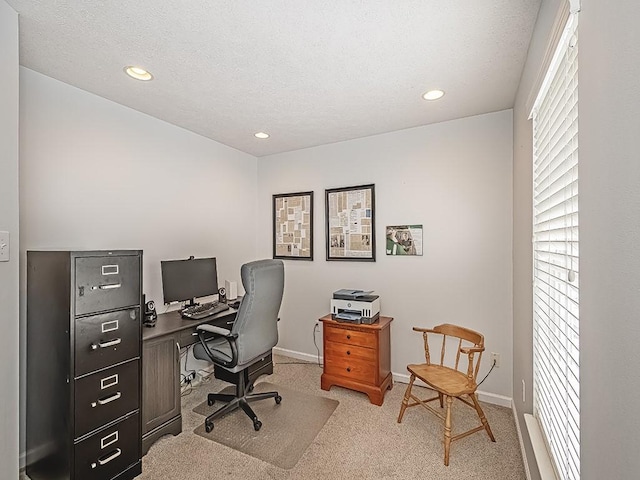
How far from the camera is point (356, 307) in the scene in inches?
116

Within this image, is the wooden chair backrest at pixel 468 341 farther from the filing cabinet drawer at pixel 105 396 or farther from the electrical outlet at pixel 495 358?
the filing cabinet drawer at pixel 105 396

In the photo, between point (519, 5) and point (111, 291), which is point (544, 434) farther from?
point (111, 291)

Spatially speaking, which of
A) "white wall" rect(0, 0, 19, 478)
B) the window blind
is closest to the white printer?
the window blind

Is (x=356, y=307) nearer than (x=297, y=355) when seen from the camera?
Yes

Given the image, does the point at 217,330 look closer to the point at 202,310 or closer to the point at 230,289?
the point at 202,310

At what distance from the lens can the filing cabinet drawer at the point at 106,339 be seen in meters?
1.76

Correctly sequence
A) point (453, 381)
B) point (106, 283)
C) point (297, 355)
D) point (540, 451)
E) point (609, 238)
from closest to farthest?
point (609, 238), point (540, 451), point (106, 283), point (453, 381), point (297, 355)

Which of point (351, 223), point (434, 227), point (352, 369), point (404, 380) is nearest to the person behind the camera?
point (352, 369)

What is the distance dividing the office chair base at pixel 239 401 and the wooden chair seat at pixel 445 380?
1.24m

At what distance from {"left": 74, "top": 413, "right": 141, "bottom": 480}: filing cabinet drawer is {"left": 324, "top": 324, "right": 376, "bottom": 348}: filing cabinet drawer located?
162 cm

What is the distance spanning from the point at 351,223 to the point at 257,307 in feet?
4.93

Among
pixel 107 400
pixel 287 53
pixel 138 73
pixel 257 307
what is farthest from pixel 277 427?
pixel 138 73

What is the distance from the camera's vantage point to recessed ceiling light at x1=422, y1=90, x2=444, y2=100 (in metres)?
2.38

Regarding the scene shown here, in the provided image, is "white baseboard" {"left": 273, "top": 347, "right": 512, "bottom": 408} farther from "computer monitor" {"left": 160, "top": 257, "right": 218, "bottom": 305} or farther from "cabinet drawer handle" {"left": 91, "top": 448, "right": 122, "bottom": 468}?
"cabinet drawer handle" {"left": 91, "top": 448, "right": 122, "bottom": 468}
